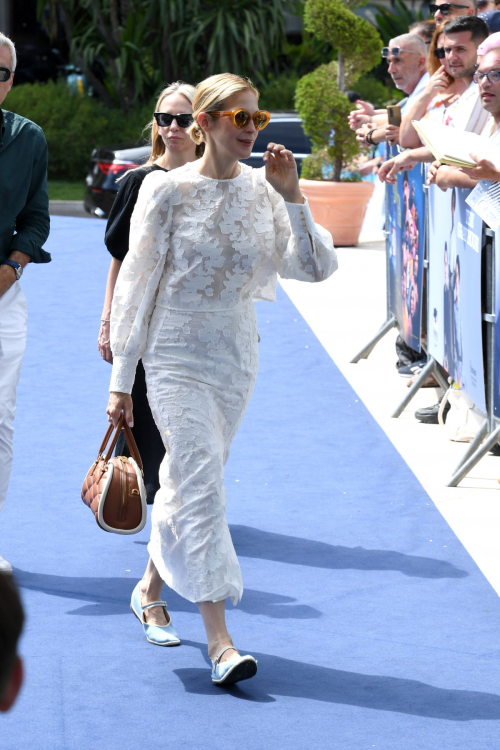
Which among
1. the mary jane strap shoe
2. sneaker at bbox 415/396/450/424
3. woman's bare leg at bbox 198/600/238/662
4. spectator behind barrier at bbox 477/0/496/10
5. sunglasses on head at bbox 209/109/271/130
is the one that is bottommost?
sneaker at bbox 415/396/450/424

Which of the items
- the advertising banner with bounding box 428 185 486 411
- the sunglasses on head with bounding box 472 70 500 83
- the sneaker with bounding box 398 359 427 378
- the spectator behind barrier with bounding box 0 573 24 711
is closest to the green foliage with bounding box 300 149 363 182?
the sneaker with bounding box 398 359 427 378

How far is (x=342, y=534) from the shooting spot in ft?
18.2

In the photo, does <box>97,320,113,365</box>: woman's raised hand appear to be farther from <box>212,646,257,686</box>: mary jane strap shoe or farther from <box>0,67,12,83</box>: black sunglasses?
<box>212,646,257,686</box>: mary jane strap shoe

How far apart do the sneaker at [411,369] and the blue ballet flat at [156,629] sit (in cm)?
435

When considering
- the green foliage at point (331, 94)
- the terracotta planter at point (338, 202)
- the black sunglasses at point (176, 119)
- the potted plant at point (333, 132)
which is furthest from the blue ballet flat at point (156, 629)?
the green foliage at point (331, 94)

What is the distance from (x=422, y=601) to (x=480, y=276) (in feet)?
6.43

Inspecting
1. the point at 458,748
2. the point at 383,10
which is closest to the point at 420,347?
the point at 458,748

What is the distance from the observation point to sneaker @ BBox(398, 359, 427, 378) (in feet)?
27.6

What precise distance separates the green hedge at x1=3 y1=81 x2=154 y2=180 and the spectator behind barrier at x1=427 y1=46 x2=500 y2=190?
55.5 feet

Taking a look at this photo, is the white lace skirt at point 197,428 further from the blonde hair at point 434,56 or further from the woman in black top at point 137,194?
the blonde hair at point 434,56

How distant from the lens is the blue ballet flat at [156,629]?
430 cm

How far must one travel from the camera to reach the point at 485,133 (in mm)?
6305

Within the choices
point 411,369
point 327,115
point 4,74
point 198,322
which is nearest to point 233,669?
point 198,322

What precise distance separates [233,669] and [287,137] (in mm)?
13892
